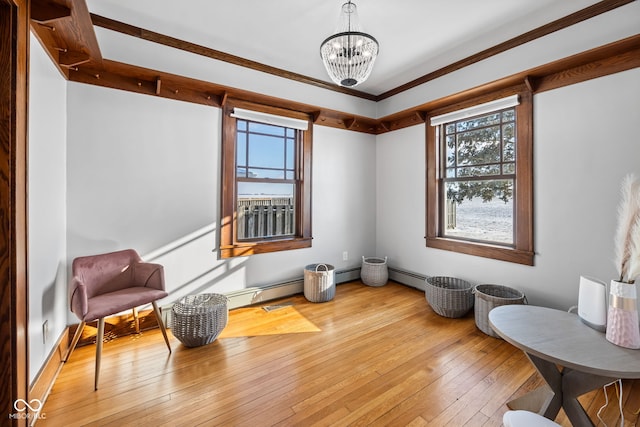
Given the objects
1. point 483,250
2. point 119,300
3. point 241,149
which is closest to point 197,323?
point 119,300

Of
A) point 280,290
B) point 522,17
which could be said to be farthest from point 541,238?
point 280,290

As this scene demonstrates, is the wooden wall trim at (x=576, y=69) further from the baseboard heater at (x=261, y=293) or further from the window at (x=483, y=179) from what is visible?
the baseboard heater at (x=261, y=293)

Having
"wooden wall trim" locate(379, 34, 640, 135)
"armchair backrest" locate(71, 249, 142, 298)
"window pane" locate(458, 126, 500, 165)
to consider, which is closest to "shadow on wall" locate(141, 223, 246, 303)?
"armchair backrest" locate(71, 249, 142, 298)

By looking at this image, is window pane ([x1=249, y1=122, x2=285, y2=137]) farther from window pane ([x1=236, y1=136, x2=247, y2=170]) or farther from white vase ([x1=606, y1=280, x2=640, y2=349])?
white vase ([x1=606, y1=280, x2=640, y2=349])

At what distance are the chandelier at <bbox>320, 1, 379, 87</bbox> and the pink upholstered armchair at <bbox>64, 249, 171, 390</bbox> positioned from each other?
7.12 ft

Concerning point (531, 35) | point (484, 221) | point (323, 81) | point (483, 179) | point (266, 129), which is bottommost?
point (484, 221)

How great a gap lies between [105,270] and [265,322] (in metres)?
1.49

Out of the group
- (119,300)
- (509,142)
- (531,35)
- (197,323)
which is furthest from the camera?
(509,142)

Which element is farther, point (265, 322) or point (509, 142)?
point (509, 142)

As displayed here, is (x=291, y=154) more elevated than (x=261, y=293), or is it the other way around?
(x=291, y=154)

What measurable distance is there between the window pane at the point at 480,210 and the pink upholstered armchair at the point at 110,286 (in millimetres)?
3312

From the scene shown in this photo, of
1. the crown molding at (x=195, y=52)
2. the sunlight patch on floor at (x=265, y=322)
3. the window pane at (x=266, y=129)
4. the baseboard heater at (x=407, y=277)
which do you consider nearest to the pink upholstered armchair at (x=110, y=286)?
the sunlight patch on floor at (x=265, y=322)

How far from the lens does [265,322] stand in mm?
2895

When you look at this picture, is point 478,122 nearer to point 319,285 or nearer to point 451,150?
point 451,150
